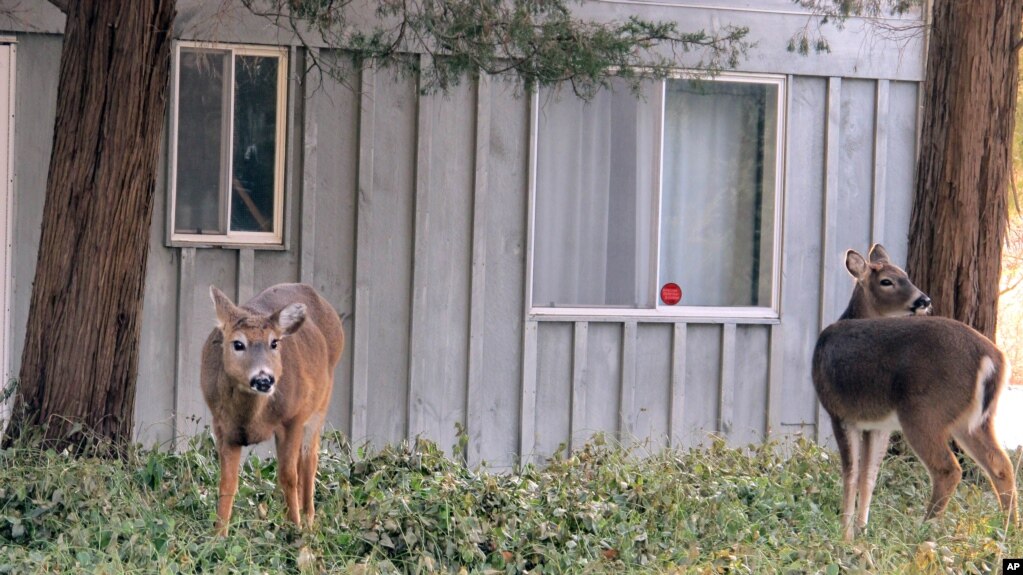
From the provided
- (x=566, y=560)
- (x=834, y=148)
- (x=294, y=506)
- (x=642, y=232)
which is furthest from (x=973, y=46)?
(x=294, y=506)

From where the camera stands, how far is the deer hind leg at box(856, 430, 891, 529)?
6906mm

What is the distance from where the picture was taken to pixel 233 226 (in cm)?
971

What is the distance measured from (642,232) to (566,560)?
16.7 feet

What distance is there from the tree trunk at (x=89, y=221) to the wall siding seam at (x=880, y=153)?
6309 mm

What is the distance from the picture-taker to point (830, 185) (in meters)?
10.8

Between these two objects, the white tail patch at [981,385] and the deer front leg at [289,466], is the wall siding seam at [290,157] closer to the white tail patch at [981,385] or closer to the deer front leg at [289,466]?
the deer front leg at [289,466]

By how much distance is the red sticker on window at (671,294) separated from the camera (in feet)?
35.1

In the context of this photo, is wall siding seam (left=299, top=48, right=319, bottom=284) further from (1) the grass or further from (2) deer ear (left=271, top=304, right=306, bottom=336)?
(2) deer ear (left=271, top=304, right=306, bottom=336)

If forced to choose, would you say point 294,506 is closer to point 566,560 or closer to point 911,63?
point 566,560

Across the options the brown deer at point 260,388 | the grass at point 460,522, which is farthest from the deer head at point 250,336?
the grass at point 460,522

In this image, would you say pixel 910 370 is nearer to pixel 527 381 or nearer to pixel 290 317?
pixel 290 317

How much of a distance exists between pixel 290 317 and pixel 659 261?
5.12 meters

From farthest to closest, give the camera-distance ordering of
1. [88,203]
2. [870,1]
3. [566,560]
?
[870,1] < [88,203] < [566,560]

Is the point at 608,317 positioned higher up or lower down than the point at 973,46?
lower down
